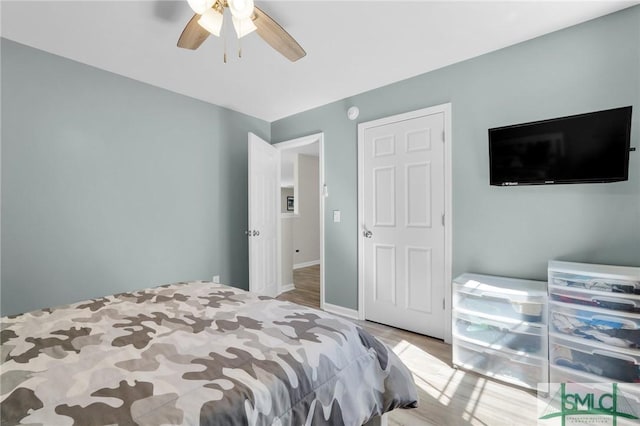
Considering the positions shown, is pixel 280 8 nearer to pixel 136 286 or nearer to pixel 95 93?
pixel 95 93

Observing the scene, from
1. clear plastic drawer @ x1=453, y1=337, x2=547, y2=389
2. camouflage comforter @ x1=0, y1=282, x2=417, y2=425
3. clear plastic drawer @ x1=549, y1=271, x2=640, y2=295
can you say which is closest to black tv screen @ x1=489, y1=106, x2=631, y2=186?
clear plastic drawer @ x1=549, y1=271, x2=640, y2=295

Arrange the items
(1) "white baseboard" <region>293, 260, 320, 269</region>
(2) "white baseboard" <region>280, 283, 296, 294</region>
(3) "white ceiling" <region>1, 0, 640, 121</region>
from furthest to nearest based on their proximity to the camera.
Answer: (1) "white baseboard" <region>293, 260, 320, 269</region>, (2) "white baseboard" <region>280, 283, 296, 294</region>, (3) "white ceiling" <region>1, 0, 640, 121</region>

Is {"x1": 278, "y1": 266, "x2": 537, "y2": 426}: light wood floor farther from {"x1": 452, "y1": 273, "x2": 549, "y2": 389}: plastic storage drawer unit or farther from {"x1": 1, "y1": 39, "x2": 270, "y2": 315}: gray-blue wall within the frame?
{"x1": 1, "y1": 39, "x2": 270, "y2": 315}: gray-blue wall

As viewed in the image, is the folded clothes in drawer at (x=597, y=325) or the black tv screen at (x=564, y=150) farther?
the black tv screen at (x=564, y=150)

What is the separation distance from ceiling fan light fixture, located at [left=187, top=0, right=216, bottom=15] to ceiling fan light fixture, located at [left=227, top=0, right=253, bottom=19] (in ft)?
0.33

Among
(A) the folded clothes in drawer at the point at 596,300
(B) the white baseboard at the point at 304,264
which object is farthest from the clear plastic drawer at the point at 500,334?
(B) the white baseboard at the point at 304,264

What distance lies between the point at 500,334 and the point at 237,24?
2.59 m

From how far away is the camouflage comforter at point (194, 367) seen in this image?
2.56ft

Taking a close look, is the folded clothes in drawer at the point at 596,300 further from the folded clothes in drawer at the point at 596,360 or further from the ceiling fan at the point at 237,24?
the ceiling fan at the point at 237,24

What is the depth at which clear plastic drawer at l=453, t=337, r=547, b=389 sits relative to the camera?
191 cm

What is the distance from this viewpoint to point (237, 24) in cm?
154

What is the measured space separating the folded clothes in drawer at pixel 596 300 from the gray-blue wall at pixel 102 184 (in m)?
3.18

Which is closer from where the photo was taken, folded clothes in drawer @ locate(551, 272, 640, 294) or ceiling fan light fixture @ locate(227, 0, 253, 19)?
ceiling fan light fixture @ locate(227, 0, 253, 19)

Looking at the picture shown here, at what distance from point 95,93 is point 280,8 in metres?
1.90
